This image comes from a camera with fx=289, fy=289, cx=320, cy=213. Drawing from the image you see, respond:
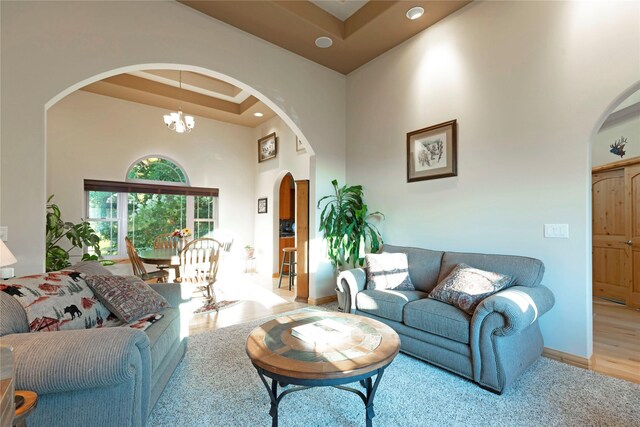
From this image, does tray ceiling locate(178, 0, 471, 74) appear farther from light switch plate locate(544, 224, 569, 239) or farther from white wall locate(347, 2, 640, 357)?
light switch plate locate(544, 224, 569, 239)

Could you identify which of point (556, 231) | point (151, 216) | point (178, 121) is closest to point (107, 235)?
point (151, 216)

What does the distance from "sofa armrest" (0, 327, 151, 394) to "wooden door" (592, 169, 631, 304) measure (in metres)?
5.84

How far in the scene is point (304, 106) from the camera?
4270 mm

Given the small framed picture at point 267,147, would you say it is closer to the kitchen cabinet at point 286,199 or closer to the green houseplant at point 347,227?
the kitchen cabinet at point 286,199

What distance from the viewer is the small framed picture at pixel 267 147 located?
20.8 ft

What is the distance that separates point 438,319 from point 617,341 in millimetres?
2085

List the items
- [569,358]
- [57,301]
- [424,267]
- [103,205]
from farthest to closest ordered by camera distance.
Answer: [103,205] < [424,267] < [569,358] < [57,301]

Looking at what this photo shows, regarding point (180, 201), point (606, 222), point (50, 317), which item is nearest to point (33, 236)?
point (50, 317)

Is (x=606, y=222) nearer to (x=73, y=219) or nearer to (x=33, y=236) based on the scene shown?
(x=33, y=236)

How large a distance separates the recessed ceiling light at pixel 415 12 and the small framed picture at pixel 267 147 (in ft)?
12.0

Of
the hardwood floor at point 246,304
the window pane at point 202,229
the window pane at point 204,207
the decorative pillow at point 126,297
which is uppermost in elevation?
the window pane at point 204,207

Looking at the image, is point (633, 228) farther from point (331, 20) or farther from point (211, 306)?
point (211, 306)

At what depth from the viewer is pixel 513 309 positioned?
6.31 ft

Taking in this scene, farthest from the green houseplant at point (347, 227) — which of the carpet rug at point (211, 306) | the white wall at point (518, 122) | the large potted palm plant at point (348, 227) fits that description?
the carpet rug at point (211, 306)
